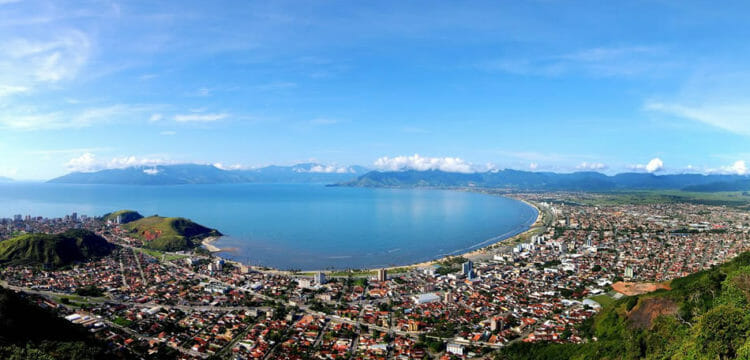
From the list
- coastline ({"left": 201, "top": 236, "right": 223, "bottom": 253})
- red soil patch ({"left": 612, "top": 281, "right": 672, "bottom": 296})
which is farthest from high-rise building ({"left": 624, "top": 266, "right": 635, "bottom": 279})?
coastline ({"left": 201, "top": 236, "right": 223, "bottom": 253})

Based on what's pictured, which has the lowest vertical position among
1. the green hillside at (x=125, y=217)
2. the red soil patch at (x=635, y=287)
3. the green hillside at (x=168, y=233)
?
the red soil patch at (x=635, y=287)

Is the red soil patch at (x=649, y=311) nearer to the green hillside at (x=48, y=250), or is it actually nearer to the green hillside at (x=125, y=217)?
the green hillside at (x=48, y=250)

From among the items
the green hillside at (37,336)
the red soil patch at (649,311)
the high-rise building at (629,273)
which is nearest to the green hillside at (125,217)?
the green hillside at (37,336)

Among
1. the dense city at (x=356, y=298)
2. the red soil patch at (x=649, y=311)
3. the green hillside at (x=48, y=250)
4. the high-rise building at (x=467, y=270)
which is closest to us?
the red soil patch at (x=649, y=311)

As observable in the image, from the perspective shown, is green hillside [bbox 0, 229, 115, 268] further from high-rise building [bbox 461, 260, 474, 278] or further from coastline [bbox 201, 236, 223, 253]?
high-rise building [bbox 461, 260, 474, 278]

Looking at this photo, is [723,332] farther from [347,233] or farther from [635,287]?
[347,233]

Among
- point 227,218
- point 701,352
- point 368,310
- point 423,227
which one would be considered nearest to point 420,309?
point 368,310

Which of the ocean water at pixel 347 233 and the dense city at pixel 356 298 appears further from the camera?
the ocean water at pixel 347 233
